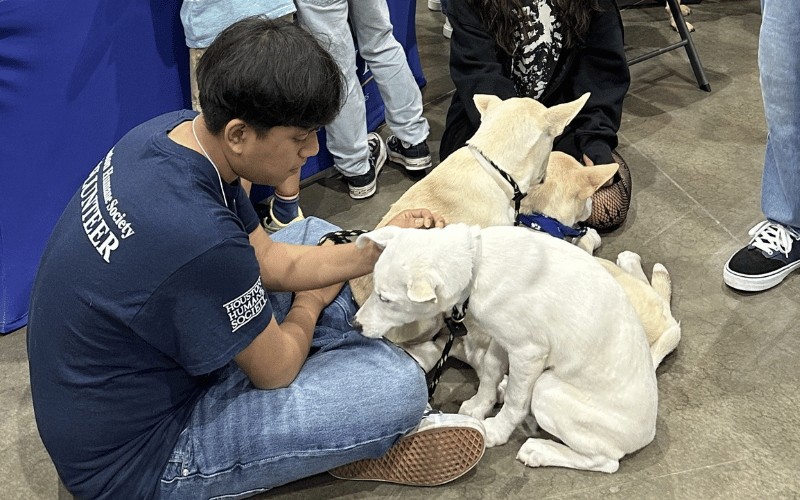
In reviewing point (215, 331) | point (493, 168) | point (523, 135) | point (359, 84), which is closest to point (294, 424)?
point (215, 331)

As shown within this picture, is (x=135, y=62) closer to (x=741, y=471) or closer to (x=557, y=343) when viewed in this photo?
(x=557, y=343)

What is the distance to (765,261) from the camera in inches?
114

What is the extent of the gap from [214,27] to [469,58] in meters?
1.13

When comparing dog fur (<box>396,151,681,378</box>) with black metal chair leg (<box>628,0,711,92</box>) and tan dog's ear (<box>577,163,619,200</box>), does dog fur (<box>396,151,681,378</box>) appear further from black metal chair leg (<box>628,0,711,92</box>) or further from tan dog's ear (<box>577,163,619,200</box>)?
black metal chair leg (<box>628,0,711,92</box>)

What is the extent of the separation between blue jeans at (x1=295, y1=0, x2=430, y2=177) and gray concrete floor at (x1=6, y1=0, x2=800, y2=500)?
0.82 ft

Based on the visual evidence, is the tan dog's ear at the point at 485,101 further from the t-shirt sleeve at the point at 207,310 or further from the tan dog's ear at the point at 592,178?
the t-shirt sleeve at the point at 207,310

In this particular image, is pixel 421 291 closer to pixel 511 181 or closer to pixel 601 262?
pixel 511 181

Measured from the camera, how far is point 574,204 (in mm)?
2783

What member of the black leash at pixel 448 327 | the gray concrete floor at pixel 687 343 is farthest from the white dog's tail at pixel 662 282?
the black leash at pixel 448 327

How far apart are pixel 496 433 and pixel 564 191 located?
99cm

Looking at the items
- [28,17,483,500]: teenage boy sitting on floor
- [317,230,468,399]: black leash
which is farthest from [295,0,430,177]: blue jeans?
[28,17,483,500]: teenage boy sitting on floor

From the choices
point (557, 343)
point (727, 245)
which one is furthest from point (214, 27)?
point (727, 245)

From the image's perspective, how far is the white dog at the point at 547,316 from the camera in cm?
201

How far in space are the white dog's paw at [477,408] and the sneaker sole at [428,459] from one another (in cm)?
22
